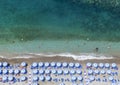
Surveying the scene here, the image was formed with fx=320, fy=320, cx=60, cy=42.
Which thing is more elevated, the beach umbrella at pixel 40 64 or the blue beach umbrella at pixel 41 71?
the beach umbrella at pixel 40 64

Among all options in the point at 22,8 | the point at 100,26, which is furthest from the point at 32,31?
the point at 100,26

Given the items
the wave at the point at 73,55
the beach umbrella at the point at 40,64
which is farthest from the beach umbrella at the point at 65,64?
the beach umbrella at the point at 40,64

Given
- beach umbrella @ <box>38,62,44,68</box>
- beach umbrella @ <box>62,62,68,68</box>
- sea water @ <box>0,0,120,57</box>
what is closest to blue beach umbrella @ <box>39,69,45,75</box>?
beach umbrella @ <box>38,62,44,68</box>

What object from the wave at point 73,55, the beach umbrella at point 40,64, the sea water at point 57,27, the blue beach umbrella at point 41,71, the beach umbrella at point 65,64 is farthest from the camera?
the sea water at point 57,27

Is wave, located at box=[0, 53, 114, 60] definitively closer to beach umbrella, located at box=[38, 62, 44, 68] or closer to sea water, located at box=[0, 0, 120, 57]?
sea water, located at box=[0, 0, 120, 57]

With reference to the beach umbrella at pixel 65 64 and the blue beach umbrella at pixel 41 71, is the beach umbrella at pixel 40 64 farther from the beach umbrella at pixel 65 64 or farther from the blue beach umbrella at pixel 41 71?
the beach umbrella at pixel 65 64

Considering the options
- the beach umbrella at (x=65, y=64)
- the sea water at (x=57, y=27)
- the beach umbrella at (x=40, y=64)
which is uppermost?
the sea water at (x=57, y=27)

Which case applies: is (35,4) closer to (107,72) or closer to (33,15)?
(33,15)

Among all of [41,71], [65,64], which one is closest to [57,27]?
[65,64]
